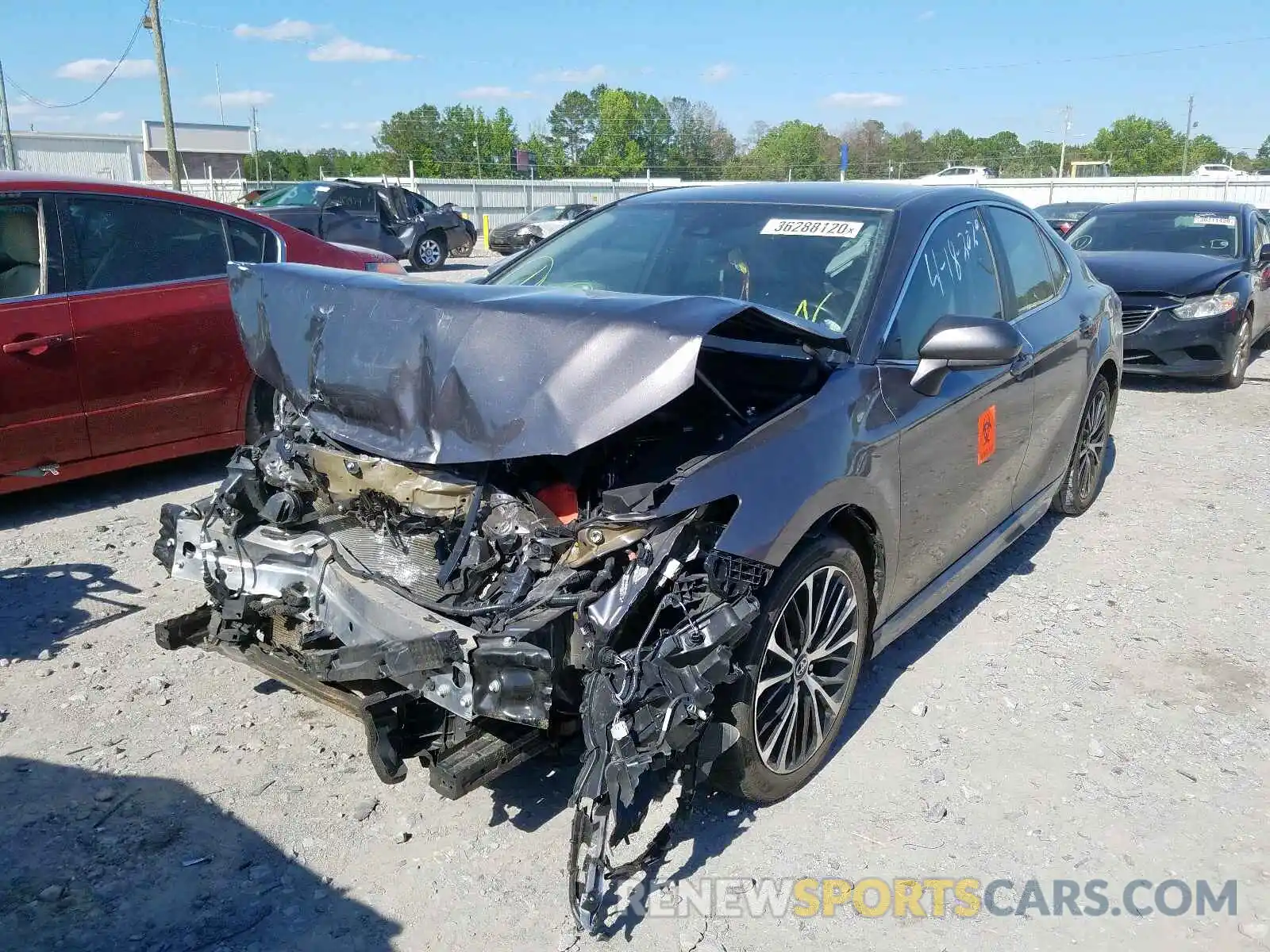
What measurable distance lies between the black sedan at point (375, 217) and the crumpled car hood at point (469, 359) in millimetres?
15961

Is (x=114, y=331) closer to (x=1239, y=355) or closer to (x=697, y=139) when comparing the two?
(x=1239, y=355)

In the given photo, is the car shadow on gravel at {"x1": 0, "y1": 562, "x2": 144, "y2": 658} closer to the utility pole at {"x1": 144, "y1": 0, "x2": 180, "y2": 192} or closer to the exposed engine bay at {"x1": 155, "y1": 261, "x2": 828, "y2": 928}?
the exposed engine bay at {"x1": 155, "y1": 261, "x2": 828, "y2": 928}

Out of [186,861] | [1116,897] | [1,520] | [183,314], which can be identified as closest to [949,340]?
[1116,897]

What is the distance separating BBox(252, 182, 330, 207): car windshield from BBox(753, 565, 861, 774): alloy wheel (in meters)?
18.2

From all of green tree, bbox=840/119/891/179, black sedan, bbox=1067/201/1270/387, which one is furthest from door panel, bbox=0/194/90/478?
green tree, bbox=840/119/891/179

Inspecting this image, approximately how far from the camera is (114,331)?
5172 mm

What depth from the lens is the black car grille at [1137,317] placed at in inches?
354

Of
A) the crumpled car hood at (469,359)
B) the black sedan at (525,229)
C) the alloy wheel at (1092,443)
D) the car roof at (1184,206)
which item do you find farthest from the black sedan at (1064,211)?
the crumpled car hood at (469,359)

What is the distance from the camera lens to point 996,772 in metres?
3.25

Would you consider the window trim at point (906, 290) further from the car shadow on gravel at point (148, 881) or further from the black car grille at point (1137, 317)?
the black car grille at point (1137, 317)

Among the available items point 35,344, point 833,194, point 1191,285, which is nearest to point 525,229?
point 1191,285

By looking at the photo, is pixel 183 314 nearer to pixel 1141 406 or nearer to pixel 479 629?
pixel 479 629

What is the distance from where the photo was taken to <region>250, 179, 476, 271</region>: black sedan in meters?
18.7

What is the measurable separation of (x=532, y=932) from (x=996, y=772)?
5.37ft
